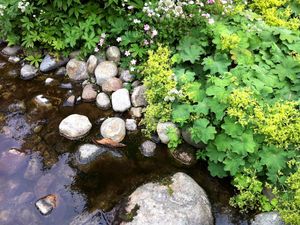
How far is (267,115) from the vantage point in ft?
16.5

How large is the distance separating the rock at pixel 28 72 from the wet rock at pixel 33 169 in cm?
176

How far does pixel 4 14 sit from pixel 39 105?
1.70 m

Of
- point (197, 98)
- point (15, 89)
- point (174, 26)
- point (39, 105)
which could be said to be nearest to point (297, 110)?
point (197, 98)

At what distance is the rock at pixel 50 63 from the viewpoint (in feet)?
22.5

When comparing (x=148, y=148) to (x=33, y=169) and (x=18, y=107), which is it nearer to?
(x=33, y=169)

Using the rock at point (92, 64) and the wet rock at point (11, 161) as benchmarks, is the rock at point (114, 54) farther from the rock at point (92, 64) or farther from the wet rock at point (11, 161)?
the wet rock at point (11, 161)

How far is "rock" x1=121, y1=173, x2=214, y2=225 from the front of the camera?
464 cm

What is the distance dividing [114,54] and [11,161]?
235 centimetres

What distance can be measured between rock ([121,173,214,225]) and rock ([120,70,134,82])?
195 centimetres

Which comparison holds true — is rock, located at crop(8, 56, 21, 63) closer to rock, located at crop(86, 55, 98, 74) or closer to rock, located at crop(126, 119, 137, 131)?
rock, located at crop(86, 55, 98, 74)

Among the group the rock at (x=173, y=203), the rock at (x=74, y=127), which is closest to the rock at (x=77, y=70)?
the rock at (x=74, y=127)

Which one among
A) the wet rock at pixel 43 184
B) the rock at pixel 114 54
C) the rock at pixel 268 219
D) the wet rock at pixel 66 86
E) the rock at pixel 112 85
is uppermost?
the rock at pixel 268 219

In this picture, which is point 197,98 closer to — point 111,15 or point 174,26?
point 174,26

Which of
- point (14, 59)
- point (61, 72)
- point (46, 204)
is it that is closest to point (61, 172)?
point (46, 204)
